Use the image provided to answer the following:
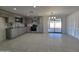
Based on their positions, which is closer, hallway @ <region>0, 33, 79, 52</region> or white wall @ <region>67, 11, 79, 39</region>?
Answer: hallway @ <region>0, 33, 79, 52</region>

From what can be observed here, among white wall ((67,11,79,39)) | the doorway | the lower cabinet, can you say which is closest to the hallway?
the lower cabinet

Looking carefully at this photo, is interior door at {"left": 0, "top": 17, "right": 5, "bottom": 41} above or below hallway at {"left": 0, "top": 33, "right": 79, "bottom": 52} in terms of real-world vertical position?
above

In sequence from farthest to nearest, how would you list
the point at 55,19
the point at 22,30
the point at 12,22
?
the point at 55,19 → the point at 22,30 → the point at 12,22

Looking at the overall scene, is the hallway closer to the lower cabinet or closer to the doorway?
the lower cabinet

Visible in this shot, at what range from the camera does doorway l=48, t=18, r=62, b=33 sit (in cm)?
1486

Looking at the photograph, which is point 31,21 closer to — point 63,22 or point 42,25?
point 42,25

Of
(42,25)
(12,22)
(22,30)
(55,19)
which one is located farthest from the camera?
(55,19)

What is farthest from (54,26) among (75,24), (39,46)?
(39,46)

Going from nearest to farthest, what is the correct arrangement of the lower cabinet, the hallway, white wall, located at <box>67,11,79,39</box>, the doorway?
the hallway, the lower cabinet, white wall, located at <box>67,11,79,39</box>, the doorway

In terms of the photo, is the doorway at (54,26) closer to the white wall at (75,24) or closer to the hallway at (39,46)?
the white wall at (75,24)

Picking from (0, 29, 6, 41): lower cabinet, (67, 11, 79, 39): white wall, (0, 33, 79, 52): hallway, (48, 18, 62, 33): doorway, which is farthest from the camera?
(48, 18, 62, 33): doorway
